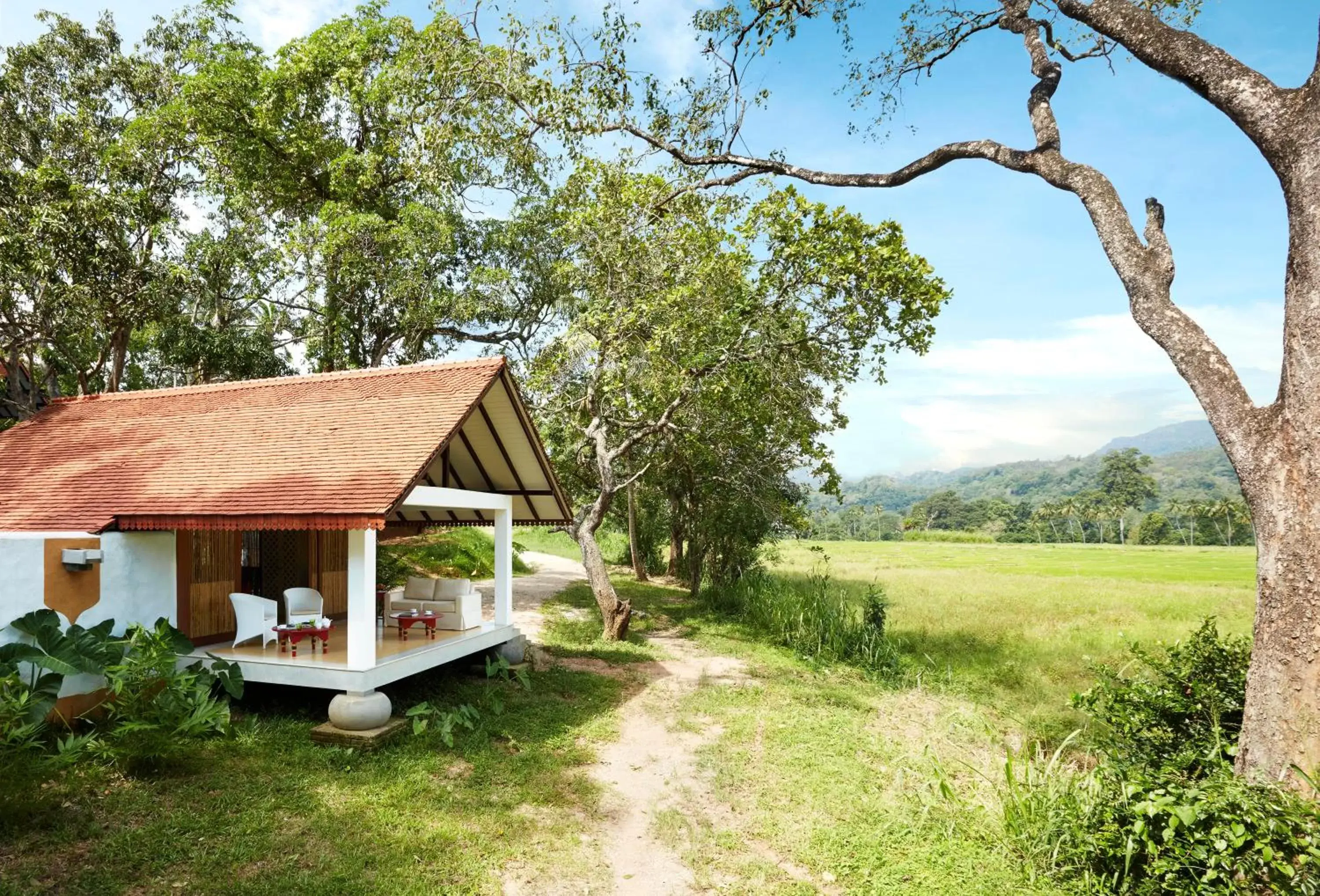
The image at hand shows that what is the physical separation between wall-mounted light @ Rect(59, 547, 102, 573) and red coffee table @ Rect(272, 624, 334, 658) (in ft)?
6.85

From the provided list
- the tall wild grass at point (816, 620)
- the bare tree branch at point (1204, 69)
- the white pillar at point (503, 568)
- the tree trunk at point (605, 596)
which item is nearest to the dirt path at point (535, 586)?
the tree trunk at point (605, 596)

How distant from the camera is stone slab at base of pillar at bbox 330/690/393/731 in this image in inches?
303

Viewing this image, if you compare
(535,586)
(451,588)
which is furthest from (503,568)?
(535,586)

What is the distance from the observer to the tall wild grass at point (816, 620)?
46.7 ft

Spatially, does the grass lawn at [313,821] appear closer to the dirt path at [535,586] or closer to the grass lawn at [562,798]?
the grass lawn at [562,798]

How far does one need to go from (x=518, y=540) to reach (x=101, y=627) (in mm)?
34194

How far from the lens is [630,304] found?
1414cm

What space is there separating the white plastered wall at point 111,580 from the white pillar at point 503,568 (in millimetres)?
4274

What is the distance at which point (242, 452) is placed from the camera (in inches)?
383

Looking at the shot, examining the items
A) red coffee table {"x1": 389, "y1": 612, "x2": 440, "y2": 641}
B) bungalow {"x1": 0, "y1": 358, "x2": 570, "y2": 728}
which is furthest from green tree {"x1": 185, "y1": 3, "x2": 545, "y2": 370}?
red coffee table {"x1": 389, "y1": 612, "x2": 440, "y2": 641}

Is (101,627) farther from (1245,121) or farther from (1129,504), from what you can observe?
(1129,504)

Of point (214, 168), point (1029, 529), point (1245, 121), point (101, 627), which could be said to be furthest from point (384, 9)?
point (1029, 529)

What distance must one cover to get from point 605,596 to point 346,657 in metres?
6.87

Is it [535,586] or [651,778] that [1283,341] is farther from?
[535,586]
